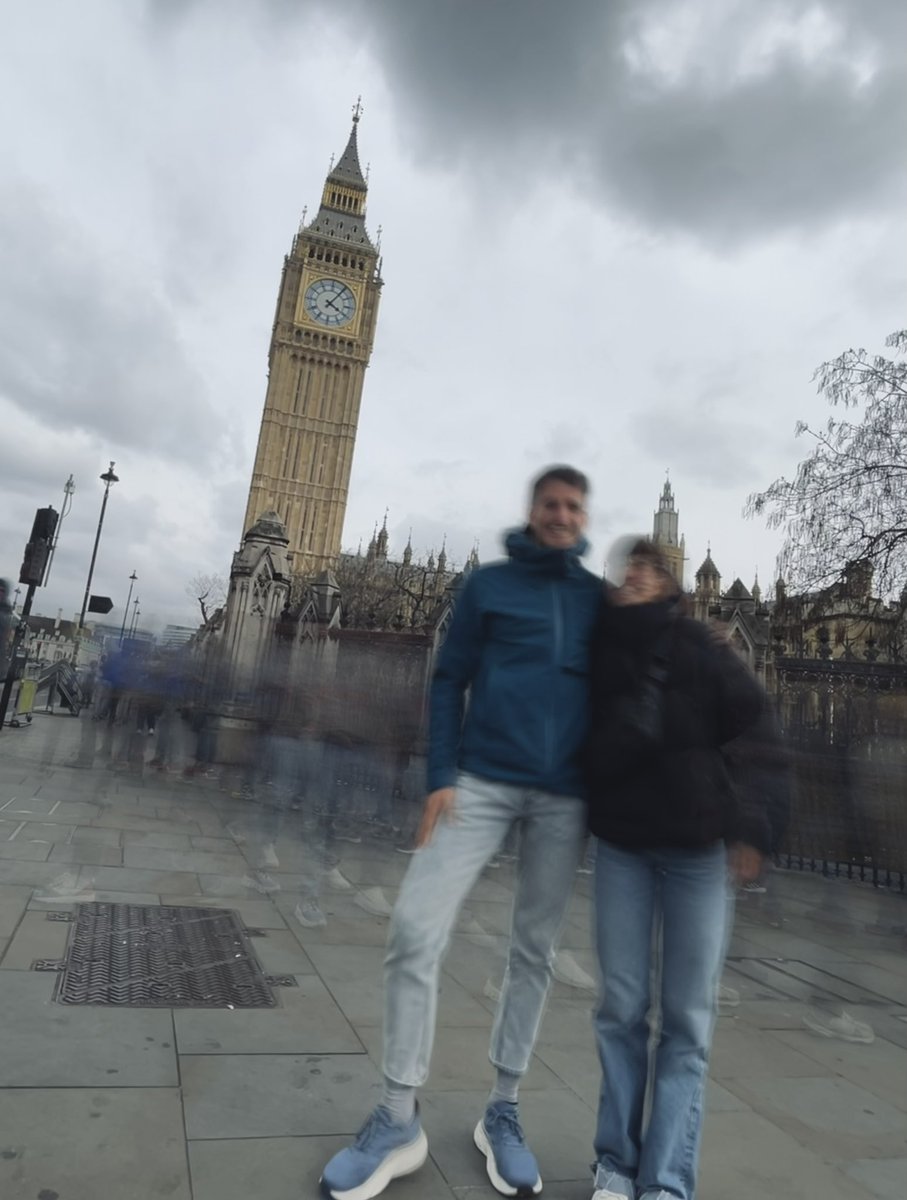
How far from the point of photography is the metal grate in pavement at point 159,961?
3.29 metres

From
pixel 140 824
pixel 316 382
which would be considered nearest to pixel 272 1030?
pixel 140 824

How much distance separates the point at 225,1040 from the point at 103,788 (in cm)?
810

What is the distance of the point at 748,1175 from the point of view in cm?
233

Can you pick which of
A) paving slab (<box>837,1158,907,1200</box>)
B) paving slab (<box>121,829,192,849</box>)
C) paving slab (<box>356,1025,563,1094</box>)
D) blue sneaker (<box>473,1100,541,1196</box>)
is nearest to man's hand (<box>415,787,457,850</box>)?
blue sneaker (<box>473,1100,541,1196</box>)

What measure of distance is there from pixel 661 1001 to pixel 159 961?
269cm

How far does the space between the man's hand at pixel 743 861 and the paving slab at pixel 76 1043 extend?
1929mm

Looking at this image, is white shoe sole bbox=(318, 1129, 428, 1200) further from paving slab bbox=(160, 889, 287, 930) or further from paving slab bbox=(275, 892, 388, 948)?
paving slab bbox=(160, 889, 287, 930)

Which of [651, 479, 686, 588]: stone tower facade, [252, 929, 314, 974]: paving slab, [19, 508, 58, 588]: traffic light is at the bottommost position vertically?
[252, 929, 314, 974]: paving slab

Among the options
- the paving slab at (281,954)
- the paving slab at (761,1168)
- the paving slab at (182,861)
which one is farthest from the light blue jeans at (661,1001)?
the paving slab at (182,861)

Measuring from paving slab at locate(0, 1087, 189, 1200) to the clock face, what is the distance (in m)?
84.7

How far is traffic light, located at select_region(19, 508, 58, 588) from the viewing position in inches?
557

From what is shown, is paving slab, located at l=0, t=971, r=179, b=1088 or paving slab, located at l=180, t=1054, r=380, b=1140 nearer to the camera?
paving slab, located at l=180, t=1054, r=380, b=1140

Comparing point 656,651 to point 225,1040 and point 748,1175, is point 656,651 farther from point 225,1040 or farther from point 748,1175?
point 225,1040

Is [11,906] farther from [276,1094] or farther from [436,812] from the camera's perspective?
[436,812]
